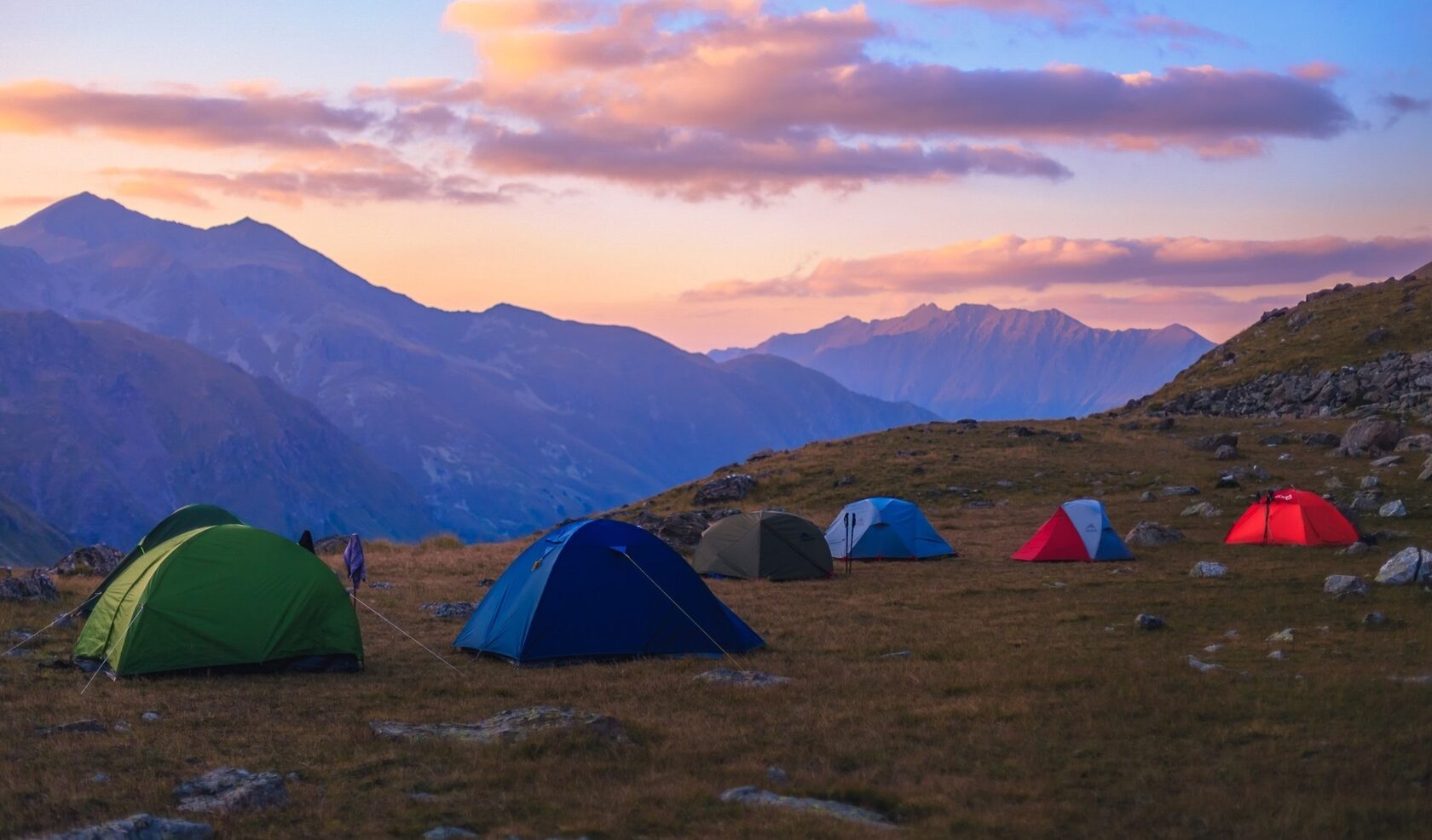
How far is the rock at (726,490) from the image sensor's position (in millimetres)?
59375

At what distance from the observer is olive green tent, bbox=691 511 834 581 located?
106 ft

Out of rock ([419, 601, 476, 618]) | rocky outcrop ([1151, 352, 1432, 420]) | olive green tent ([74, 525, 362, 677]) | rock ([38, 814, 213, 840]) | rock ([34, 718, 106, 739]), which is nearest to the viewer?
rock ([38, 814, 213, 840])

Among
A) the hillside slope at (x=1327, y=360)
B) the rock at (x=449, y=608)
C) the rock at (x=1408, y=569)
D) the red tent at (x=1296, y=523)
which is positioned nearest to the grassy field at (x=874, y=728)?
the rock at (x=449, y=608)

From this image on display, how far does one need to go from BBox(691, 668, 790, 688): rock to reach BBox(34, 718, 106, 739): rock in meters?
8.18

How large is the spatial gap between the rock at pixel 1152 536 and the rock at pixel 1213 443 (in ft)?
78.2

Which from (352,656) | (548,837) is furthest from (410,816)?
(352,656)

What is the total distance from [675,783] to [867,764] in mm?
2330

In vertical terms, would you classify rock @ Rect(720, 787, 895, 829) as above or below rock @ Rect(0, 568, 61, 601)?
below

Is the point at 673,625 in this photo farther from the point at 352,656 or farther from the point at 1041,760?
the point at 1041,760

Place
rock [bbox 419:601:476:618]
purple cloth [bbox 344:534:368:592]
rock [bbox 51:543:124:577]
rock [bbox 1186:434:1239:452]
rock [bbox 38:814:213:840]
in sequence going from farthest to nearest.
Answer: rock [bbox 1186:434:1239:452] < rock [bbox 51:543:124:577] < rock [bbox 419:601:476:618] < purple cloth [bbox 344:534:368:592] < rock [bbox 38:814:213:840]

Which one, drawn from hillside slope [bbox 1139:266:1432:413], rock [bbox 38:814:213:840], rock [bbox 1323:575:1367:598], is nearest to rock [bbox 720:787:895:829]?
rock [bbox 38:814:213:840]

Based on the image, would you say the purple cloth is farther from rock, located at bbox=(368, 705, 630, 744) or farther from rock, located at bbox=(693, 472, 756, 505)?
rock, located at bbox=(693, 472, 756, 505)

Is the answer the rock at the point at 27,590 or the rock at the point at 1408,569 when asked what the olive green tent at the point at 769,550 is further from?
the rock at the point at 27,590

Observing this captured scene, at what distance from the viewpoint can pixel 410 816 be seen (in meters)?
11.0
